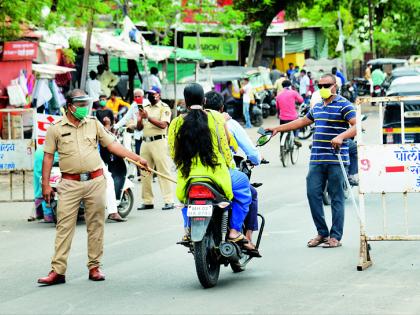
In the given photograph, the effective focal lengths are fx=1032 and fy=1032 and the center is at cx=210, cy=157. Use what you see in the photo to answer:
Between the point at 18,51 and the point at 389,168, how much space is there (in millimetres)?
15141

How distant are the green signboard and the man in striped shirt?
3313cm

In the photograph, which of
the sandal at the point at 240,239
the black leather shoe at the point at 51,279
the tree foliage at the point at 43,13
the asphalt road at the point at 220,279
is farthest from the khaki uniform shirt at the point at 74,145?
the tree foliage at the point at 43,13

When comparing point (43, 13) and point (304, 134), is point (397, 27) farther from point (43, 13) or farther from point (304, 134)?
point (43, 13)

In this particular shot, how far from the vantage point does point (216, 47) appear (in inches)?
1848

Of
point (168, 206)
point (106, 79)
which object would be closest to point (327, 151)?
point (168, 206)

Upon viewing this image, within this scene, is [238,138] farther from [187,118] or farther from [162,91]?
[162,91]

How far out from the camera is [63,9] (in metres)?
22.0

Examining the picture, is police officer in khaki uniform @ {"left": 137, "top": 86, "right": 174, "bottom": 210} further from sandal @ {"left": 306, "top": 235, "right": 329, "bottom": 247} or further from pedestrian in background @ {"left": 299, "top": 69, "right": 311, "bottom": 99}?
pedestrian in background @ {"left": 299, "top": 69, "right": 311, "bottom": 99}

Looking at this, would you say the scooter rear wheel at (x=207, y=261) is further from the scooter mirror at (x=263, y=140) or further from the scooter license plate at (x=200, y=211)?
the scooter mirror at (x=263, y=140)

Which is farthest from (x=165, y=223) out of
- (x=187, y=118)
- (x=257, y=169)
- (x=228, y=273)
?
(x=257, y=169)

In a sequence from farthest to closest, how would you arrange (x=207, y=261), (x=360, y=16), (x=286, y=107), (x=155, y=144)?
(x=360, y=16) < (x=286, y=107) < (x=155, y=144) < (x=207, y=261)

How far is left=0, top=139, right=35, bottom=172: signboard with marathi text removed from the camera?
1555 cm

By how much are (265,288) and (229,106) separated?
2911cm

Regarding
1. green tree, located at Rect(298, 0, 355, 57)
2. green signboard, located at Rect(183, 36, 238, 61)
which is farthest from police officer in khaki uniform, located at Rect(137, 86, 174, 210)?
green tree, located at Rect(298, 0, 355, 57)
